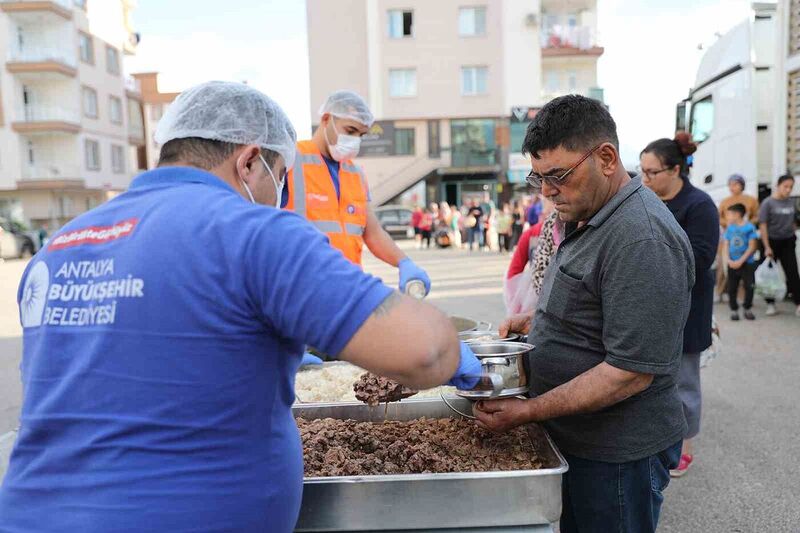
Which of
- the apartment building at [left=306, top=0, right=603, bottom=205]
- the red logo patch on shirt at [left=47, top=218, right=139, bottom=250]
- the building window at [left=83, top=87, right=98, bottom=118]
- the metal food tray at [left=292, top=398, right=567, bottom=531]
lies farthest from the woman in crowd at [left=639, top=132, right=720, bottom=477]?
the building window at [left=83, top=87, right=98, bottom=118]

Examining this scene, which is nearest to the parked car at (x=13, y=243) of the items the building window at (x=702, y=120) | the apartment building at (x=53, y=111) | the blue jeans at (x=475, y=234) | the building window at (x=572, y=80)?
the apartment building at (x=53, y=111)

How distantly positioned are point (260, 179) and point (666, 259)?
1.08 meters

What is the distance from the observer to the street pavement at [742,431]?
368 cm

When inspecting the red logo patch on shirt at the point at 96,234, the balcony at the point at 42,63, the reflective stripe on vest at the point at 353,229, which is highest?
the balcony at the point at 42,63

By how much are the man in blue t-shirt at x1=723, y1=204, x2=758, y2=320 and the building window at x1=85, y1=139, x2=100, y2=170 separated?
1383 inches

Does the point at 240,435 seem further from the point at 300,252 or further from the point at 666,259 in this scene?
the point at 666,259

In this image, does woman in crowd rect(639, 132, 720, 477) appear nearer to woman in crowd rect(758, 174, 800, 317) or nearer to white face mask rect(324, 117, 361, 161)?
white face mask rect(324, 117, 361, 161)

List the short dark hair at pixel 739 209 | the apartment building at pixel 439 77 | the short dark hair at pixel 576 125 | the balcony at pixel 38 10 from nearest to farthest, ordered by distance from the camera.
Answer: the short dark hair at pixel 576 125 → the short dark hair at pixel 739 209 → the apartment building at pixel 439 77 → the balcony at pixel 38 10

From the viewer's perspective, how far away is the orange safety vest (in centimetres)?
386

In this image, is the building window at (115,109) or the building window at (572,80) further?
the building window at (115,109)

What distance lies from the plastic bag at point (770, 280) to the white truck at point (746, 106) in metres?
1.16

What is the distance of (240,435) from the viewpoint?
1.30 metres

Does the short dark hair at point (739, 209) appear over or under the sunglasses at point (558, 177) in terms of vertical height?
under

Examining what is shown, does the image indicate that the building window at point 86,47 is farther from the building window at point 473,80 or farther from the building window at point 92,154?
the building window at point 473,80
